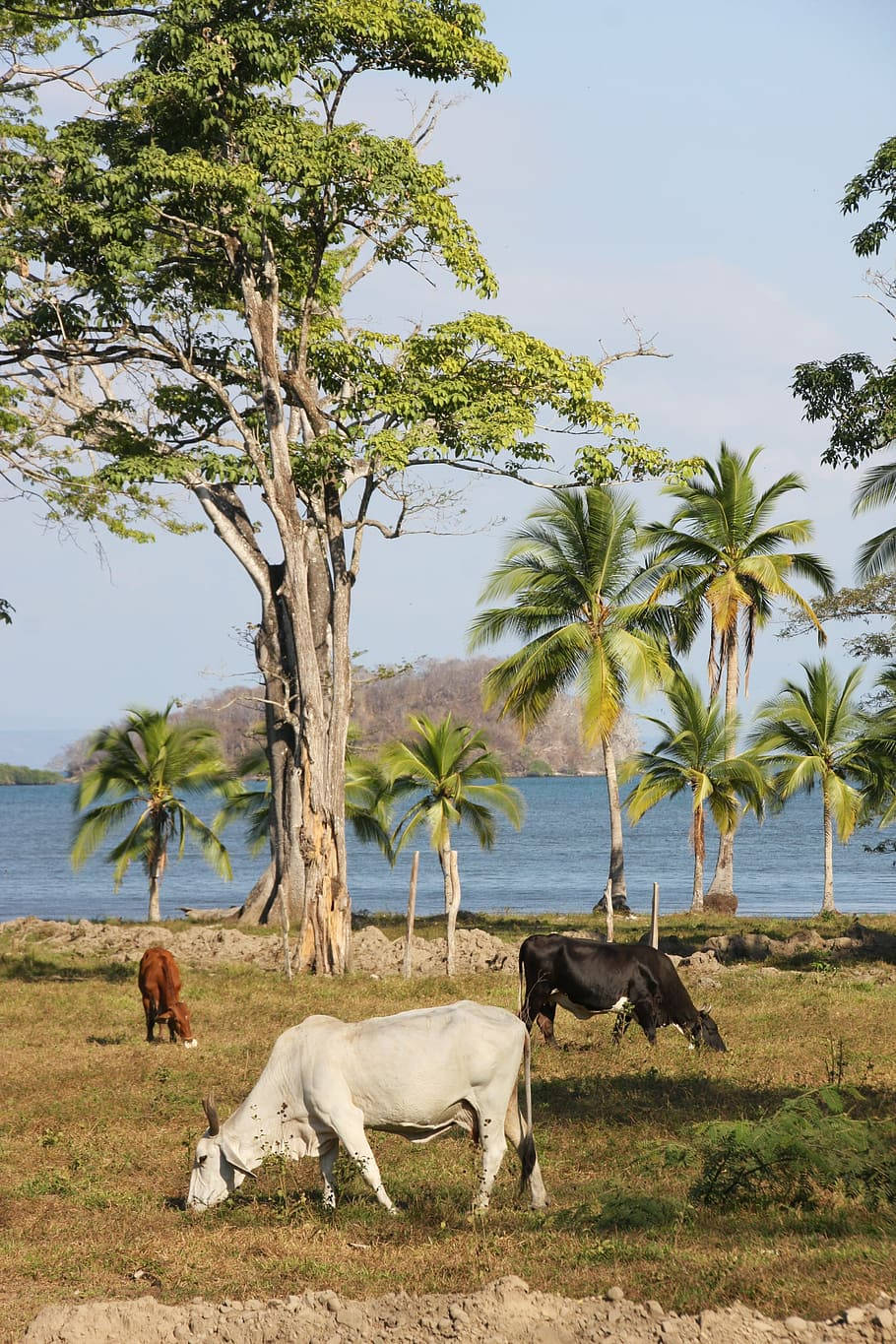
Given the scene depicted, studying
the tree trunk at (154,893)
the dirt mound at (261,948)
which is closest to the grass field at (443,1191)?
the dirt mound at (261,948)

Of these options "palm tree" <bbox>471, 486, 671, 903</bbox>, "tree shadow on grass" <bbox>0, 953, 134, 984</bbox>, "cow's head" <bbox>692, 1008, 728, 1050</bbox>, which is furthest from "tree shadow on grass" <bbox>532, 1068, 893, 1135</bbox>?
"palm tree" <bbox>471, 486, 671, 903</bbox>

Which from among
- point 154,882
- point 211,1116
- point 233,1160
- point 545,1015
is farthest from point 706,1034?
point 154,882

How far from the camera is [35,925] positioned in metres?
30.9

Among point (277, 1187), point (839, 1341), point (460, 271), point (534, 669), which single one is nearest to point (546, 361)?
point (460, 271)

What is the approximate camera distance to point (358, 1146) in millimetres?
8812

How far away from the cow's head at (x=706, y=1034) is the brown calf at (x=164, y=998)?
5569 millimetres

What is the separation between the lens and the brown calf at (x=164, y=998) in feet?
50.4

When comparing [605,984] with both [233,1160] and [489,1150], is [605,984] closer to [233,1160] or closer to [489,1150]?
[489,1150]

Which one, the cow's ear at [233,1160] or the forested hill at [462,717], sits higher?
the forested hill at [462,717]

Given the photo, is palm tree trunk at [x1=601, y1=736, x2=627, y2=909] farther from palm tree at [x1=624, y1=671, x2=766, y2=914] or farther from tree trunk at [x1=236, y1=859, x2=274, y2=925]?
tree trunk at [x1=236, y1=859, x2=274, y2=925]

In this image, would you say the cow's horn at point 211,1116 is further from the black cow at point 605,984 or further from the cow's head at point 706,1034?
the cow's head at point 706,1034

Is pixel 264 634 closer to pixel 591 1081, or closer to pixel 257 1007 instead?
pixel 257 1007

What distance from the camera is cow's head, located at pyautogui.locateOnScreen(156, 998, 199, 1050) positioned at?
15.4 meters

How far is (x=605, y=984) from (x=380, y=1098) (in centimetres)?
654
